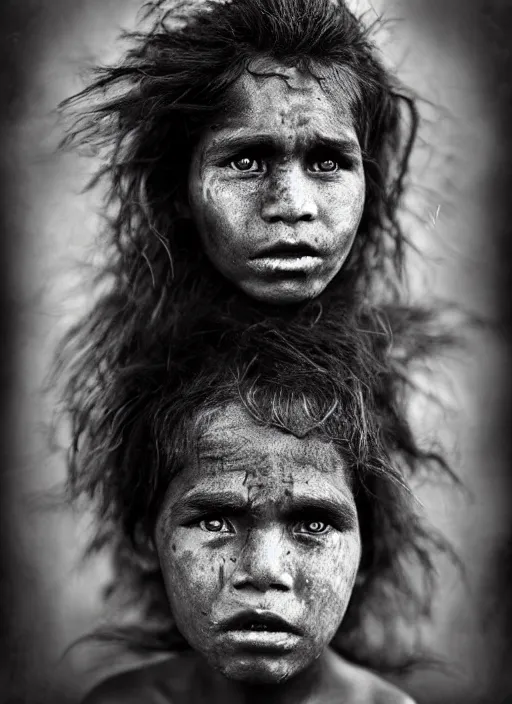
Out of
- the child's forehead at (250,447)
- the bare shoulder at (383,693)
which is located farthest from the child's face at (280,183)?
the bare shoulder at (383,693)

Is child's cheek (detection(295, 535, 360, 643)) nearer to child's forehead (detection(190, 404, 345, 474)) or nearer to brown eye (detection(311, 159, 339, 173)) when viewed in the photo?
child's forehead (detection(190, 404, 345, 474))

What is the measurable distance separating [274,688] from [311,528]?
0.22 meters

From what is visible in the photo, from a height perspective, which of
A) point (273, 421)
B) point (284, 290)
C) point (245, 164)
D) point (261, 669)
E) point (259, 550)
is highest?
point (245, 164)

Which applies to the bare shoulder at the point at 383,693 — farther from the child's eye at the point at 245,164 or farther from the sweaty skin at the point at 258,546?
the child's eye at the point at 245,164

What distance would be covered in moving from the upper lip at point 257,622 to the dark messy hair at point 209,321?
17cm

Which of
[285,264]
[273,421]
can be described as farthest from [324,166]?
[273,421]

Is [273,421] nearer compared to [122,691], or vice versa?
[273,421]

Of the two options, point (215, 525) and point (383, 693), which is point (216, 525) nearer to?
point (215, 525)

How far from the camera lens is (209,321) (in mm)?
1301

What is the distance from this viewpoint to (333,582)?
1192mm

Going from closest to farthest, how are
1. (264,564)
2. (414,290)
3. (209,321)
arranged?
(264,564), (209,321), (414,290)

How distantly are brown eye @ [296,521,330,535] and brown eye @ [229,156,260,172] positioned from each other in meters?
0.35

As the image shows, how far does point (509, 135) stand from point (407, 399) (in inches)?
16.0

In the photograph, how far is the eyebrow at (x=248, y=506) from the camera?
118 cm
